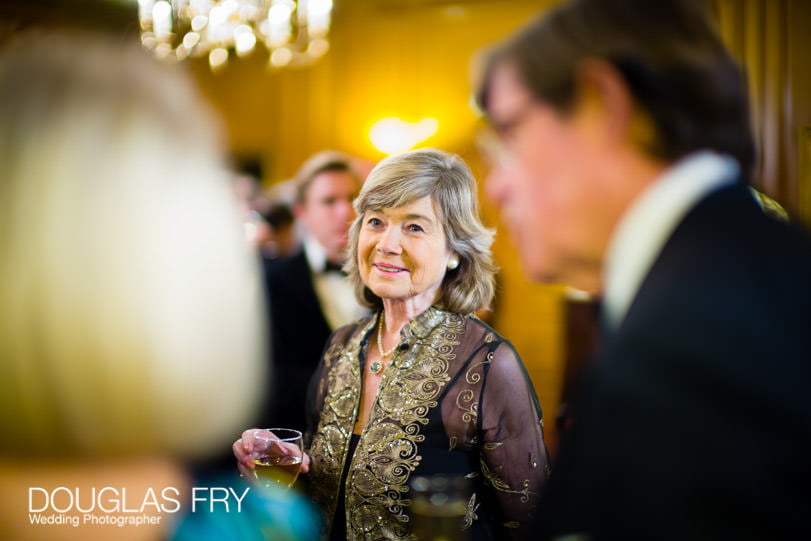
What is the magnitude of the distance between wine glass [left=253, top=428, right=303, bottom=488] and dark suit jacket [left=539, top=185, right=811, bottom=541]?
0.84 meters

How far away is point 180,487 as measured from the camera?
0.79m

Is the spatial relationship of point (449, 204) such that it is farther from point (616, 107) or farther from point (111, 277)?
point (111, 277)

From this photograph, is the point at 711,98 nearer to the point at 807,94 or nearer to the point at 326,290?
the point at 326,290

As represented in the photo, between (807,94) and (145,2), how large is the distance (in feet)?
16.1

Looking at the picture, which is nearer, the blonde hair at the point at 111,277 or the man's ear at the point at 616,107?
the blonde hair at the point at 111,277

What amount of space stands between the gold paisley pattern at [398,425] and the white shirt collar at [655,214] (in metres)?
0.85

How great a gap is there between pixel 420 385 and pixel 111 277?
3.53 ft

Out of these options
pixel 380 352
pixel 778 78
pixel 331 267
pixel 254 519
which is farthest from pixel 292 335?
pixel 778 78

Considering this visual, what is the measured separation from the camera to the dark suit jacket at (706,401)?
660 millimetres

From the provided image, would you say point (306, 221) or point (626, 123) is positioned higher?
point (626, 123)

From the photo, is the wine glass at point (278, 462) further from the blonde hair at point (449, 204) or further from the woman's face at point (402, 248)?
the blonde hair at point (449, 204)

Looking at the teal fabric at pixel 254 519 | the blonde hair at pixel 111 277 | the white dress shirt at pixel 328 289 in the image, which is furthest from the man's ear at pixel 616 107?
the white dress shirt at pixel 328 289

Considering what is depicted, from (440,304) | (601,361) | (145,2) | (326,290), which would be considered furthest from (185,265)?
(145,2)

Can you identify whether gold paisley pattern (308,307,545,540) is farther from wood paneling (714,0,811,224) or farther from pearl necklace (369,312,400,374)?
wood paneling (714,0,811,224)
